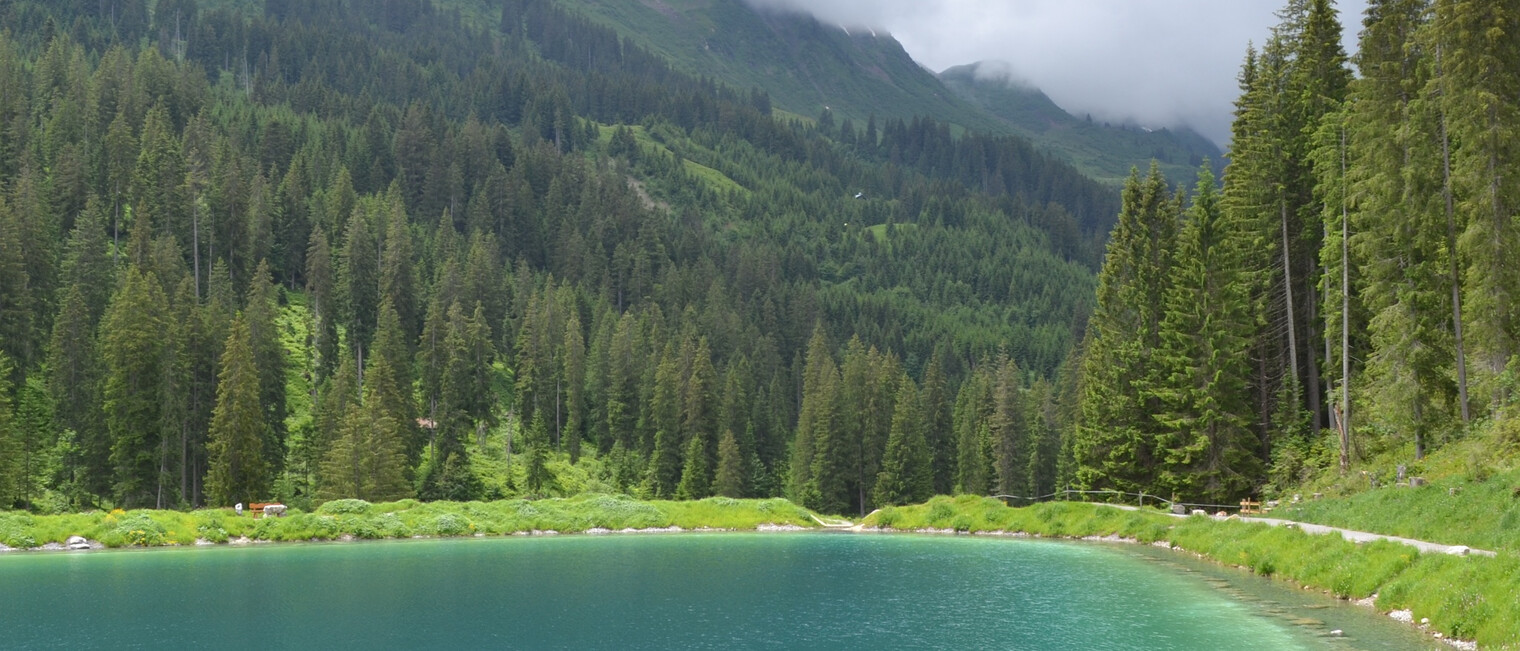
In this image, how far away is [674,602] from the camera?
36219mm

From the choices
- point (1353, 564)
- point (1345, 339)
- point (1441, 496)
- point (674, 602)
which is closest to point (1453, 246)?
point (1345, 339)

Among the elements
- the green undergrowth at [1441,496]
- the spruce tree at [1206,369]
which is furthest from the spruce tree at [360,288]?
the green undergrowth at [1441,496]

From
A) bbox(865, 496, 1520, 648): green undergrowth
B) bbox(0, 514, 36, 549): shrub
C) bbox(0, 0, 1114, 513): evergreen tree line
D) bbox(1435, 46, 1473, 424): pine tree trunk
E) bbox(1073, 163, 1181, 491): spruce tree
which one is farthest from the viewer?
bbox(0, 0, 1114, 513): evergreen tree line

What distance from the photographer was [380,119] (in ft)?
625

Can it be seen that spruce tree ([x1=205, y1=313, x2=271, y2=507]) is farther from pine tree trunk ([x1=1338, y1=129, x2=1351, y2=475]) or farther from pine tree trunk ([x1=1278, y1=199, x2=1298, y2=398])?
pine tree trunk ([x1=1338, y1=129, x2=1351, y2=475])

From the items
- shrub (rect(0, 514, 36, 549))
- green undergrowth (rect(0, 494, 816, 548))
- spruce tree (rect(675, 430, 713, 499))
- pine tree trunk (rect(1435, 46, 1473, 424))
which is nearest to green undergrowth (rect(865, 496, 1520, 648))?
pine tree trunk (rect(1435, 46, 1473, 424))

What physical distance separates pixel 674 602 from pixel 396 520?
41.8 meters

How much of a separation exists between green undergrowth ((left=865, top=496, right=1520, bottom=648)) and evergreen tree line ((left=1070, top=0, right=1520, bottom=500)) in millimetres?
6226

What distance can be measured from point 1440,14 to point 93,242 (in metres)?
105

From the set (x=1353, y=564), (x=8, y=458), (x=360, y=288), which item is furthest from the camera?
(x=360, y=288)

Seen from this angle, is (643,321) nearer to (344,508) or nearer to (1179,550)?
(344,508)

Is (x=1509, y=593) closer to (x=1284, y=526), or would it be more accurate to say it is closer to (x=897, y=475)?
(x=1284, y=526)

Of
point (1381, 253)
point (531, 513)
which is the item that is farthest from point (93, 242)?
point (1381, 253)

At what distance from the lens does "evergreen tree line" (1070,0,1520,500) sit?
42.5 m
